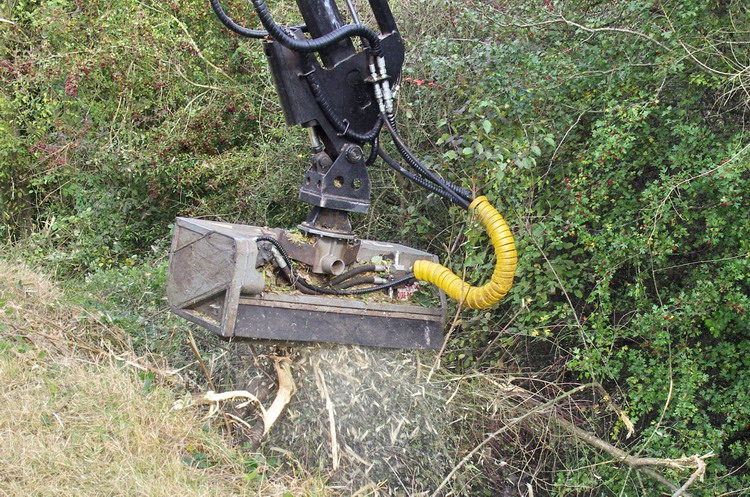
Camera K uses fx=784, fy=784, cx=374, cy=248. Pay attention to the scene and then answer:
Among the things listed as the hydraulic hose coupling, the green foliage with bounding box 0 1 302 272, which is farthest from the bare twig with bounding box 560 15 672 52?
the green foliage with bounding box 0 1 302 272

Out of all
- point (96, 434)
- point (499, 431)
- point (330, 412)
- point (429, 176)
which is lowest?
point (499, 431)

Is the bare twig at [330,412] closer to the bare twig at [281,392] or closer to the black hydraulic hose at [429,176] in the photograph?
the bare twig at [281,392]

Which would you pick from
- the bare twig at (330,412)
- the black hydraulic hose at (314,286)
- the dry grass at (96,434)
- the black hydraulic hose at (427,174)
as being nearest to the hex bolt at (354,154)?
the black hydraulic hose at (427,174)

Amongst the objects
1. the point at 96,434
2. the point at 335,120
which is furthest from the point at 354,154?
the point at 96,434

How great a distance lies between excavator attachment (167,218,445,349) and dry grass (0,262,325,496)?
437mm

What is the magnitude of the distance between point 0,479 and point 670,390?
8.84ft

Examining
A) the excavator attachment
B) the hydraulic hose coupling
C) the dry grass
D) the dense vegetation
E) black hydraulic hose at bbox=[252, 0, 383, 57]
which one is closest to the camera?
the dry grass

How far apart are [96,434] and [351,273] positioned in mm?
1419

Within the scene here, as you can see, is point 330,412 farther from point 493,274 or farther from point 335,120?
point 335,120

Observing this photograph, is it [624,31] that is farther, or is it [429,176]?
[429,176]

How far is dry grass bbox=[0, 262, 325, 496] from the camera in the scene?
9.36 feet

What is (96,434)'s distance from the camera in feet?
10.1

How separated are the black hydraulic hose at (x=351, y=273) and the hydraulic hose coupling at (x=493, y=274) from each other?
237 mm

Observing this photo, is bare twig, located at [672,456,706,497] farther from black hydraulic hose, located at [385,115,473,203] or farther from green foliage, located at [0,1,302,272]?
green foliage, located at [0,1,302,272]
